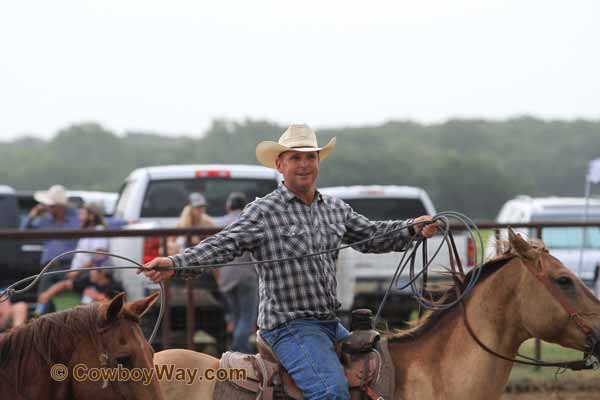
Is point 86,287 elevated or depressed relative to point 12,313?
elevated

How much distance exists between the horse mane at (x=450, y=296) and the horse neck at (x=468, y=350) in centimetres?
2

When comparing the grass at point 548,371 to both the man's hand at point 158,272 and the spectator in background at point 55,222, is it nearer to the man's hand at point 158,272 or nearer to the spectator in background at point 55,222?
the spectator in background at point 55,222

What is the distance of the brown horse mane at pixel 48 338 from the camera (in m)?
4.01

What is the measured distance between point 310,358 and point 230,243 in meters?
0.70

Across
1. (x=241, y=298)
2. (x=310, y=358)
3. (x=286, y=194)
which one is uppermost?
(x=286, y=194)

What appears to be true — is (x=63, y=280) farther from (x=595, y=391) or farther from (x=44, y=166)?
(x=44, y=166)

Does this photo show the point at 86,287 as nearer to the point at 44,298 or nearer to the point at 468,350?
the point at 44,298

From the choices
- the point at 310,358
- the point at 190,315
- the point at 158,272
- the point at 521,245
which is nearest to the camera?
the point at 158,272

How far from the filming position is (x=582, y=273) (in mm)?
11047

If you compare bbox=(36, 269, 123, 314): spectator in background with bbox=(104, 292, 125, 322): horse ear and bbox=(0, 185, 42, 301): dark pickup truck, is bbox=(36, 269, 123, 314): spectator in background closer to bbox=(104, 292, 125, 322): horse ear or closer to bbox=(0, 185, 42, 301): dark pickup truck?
bbox=(0, 185, 42, 301): dark pickup truck

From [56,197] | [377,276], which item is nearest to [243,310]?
[377,276]

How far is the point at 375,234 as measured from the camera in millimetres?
5336

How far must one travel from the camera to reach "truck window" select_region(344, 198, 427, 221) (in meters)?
12.2

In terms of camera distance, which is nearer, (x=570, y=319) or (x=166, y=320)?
(x=570, y=319)
